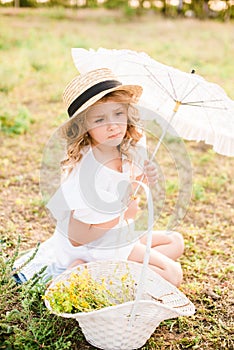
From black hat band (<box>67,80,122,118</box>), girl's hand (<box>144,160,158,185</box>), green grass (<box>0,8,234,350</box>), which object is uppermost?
black hat band (<box>67,80,122,118</box>)

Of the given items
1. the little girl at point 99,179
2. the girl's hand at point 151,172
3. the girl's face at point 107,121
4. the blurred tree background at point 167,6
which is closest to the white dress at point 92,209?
the little girl at point 99,179

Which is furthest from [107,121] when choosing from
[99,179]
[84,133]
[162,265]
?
[162,265]

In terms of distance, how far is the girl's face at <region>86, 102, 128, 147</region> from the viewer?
2514 millimetres

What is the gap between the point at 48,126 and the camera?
5242 millimetres

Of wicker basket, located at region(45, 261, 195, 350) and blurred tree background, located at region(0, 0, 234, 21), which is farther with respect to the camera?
blurred tree background, located at region(0, 0, 234, 21)

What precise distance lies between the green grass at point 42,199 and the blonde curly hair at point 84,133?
0.60m

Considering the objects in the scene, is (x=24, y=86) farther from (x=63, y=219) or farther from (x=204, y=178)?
(x=63, y=219)

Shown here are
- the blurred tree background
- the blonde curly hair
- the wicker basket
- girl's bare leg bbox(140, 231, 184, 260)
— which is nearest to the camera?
the wicker basket

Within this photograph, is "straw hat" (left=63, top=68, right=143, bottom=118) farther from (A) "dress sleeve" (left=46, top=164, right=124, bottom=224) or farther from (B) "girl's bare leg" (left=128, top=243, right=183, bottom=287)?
(B) "girl's bare leg" (left=128, top=243, right=183, bottom=287)

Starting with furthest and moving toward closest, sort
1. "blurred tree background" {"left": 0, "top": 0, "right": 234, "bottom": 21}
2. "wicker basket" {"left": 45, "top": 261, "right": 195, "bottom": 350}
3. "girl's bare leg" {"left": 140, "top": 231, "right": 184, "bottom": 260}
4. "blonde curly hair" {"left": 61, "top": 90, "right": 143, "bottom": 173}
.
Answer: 1. "blurred tree background" {"left": 0, "top": 0, "right": 234, "bottom": 21}
2. "girl's bare leg" {"left": 140, "top": 231, "right": 184, "bottom": 260}
3. "blonde curly hair" {"left": 61, "top": 90, "right": 143, "bottom": 173}
4. "wicker basket" {"left": 45, "top": 261, "right": 195, "bottom": 350}

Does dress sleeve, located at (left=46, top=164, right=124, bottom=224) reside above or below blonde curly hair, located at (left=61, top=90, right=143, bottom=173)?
below

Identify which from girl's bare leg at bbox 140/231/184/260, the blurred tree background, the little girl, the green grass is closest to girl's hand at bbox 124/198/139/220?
the little girl

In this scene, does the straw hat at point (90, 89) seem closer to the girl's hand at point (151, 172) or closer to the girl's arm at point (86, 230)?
the girl's hand at point (151, 172)

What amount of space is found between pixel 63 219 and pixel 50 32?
792 cm
